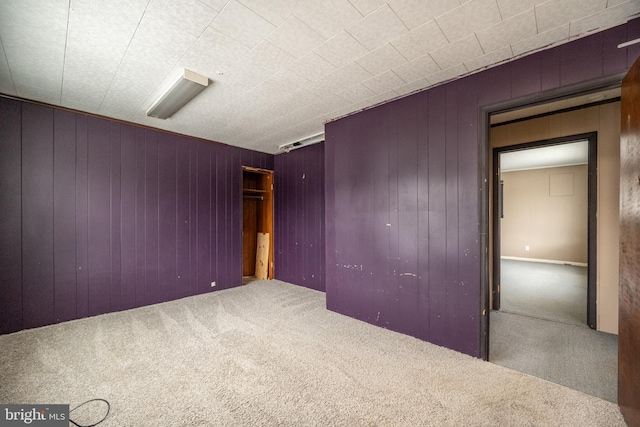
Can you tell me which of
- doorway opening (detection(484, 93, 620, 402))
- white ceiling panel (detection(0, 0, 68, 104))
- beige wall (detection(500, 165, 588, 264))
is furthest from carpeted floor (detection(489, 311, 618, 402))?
beige wall (detection(500, 165, 588, 264))

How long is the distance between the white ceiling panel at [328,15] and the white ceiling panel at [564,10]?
1.27m

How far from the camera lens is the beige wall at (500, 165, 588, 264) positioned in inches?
282

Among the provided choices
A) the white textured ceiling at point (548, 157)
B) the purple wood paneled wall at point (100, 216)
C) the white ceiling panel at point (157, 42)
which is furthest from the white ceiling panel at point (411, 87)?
the purple wood paneled wall at point (100, 216)

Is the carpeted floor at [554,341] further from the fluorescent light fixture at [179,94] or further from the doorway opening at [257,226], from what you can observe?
the doorway opening at [257,226]

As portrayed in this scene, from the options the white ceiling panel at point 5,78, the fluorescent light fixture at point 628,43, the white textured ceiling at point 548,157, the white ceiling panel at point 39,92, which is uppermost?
the white ceiling panel at point 39,92

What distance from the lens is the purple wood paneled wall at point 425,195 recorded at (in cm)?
222

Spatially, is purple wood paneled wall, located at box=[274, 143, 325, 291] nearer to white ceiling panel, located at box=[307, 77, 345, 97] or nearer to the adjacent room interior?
the adjacent room interior

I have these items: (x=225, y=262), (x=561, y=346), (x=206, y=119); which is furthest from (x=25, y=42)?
(x=561, y=346)

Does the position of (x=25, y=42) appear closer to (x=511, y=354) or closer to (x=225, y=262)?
(x=225, y=262)

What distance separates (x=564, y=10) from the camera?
1.76 m

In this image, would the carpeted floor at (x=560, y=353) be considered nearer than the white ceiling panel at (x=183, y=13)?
No

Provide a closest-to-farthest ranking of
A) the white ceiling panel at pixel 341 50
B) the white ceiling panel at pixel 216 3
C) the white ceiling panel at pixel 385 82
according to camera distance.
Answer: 1. the white ceiling panel at pixel 216 3
2. the white ceiling panel at pixel 341 50
3. the white ceiling panel at pixel 385 82

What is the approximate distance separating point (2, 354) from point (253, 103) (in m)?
3.70

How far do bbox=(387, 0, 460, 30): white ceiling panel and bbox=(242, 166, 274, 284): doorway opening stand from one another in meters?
4.30
